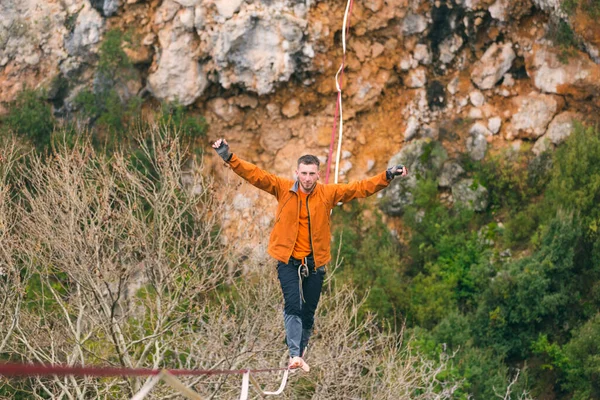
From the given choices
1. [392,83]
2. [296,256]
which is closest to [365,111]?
[392,83]

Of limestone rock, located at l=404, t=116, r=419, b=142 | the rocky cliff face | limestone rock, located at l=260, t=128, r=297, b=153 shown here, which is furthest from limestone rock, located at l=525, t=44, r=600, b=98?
limestone rock, located at l=260, t=128, r=297, b=153

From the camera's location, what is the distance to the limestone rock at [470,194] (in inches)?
943

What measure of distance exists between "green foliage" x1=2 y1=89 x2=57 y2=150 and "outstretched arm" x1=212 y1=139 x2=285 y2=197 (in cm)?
1575

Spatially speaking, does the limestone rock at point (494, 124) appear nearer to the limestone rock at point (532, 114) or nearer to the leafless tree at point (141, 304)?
the limestone rock at point (532, 114)

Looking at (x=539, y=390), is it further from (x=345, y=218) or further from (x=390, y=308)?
(x=345, y=218)

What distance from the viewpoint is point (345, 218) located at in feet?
78.7

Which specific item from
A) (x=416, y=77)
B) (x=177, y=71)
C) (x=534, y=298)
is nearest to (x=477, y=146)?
(x=416, y=77)

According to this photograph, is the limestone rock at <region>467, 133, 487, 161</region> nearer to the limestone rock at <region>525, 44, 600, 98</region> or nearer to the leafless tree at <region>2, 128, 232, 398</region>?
the limestone rock at <region>525, 44, 600, 98</region>

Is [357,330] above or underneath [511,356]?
above

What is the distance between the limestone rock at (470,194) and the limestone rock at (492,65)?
237cm

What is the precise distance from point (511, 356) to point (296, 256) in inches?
606

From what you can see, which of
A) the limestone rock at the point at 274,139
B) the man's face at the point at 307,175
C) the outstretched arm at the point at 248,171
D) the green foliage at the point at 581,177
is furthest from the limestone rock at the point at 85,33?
the man's face at the point at 307,175

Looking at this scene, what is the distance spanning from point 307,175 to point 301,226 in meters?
0.51

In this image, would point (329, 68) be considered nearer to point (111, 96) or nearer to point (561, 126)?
point (111, 96)
